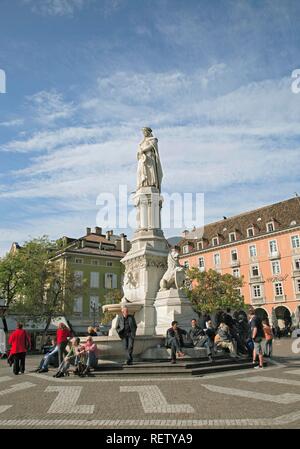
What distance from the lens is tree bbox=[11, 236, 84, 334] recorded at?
35.3 metres

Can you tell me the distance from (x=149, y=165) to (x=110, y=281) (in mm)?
38435

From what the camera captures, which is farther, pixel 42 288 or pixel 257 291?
pixel 257 291

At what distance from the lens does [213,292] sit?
1548 inches

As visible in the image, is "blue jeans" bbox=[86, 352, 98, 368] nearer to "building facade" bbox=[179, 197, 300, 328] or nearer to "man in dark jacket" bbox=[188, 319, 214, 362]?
"man in dark jacket" bbox=[188, 319, 214, 362]

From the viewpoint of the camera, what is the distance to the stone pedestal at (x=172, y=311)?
14.5 meters

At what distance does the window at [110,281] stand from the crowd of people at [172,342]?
4072 centimetres

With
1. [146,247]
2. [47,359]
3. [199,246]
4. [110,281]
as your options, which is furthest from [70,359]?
[199,246]

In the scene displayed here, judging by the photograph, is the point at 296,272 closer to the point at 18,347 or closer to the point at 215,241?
the point at 215,241

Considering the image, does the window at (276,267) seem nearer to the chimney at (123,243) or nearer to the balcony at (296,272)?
the balcony at (296,272)

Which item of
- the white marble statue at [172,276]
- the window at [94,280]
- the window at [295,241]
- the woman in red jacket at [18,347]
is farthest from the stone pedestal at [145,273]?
the window at [94,280]

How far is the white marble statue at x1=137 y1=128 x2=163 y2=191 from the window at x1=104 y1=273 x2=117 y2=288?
3783cm

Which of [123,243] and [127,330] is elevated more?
[123,243]

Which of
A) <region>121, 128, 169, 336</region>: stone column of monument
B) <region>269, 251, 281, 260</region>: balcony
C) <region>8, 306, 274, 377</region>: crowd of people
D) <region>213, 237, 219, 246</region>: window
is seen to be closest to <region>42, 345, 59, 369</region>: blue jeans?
<region>8, 306, 274, 377</region>: crowd of people

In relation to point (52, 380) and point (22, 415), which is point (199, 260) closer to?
point (52, 380)
